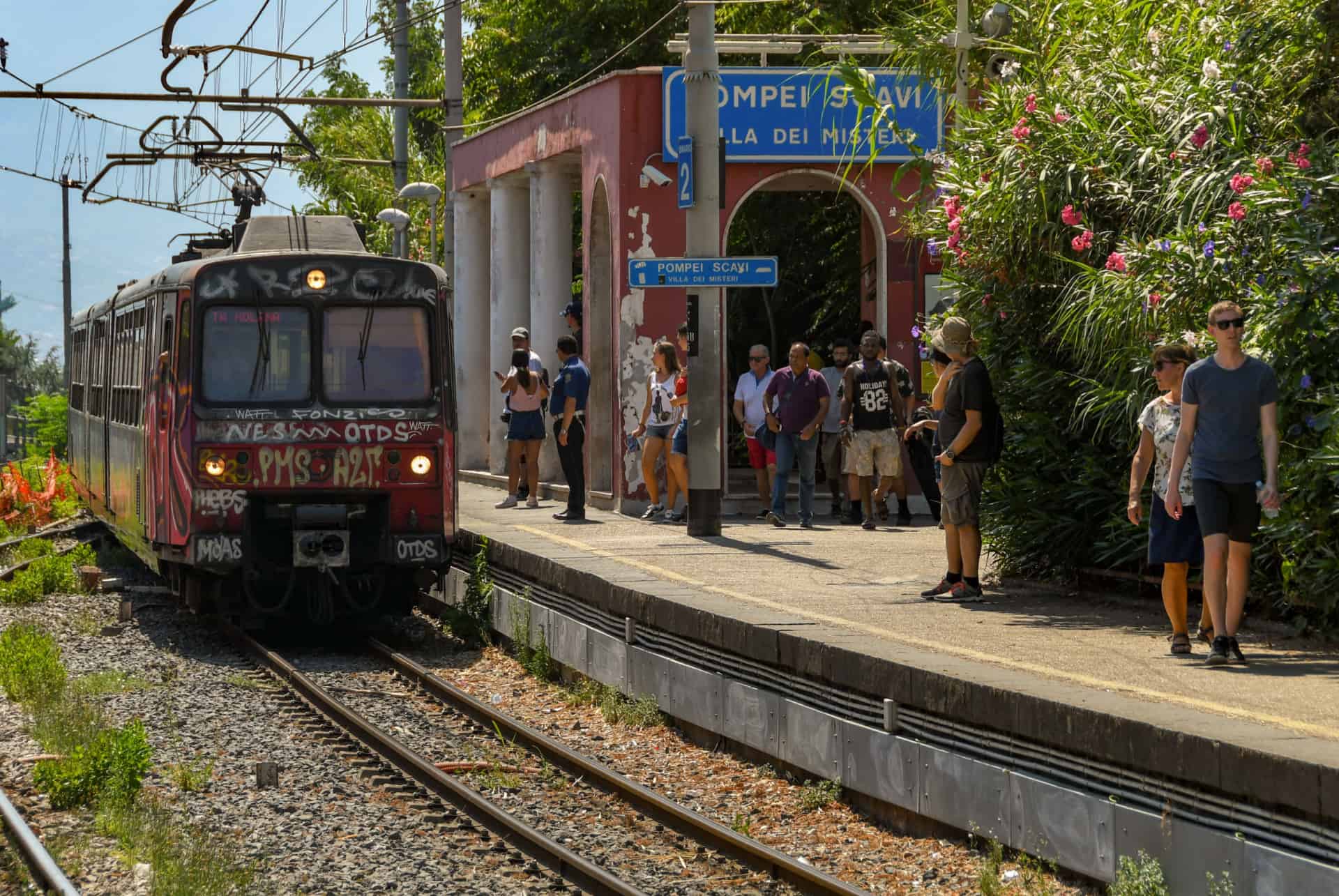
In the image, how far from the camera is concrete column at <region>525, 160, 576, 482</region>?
76.9ft

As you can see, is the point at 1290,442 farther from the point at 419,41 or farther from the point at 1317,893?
the point at 419,41

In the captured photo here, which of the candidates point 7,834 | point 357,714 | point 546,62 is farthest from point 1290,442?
point 546,62

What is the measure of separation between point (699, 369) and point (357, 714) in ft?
19.4

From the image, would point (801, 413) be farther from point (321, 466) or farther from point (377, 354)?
point (321, 466)

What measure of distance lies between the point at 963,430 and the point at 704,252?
5.31 m

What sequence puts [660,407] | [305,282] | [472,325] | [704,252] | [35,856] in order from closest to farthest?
[35,856] < [305,282] < [704,252] < [660,407] < [472,325]

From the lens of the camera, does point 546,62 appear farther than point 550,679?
Yes

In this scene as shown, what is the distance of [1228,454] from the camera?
8.76m

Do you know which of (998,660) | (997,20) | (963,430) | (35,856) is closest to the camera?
(35,856)

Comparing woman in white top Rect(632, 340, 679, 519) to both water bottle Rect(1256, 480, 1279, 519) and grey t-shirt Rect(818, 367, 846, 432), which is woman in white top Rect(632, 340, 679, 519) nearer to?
grey t-shirt Rect(818, 367, 846, 432)

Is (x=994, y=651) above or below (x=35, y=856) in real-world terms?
above

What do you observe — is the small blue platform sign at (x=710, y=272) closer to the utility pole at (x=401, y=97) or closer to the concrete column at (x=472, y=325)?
the concrete column at (x=472, y=325)

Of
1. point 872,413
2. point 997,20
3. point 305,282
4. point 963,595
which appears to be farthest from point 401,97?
point 963,595

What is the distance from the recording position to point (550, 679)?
1359cm
